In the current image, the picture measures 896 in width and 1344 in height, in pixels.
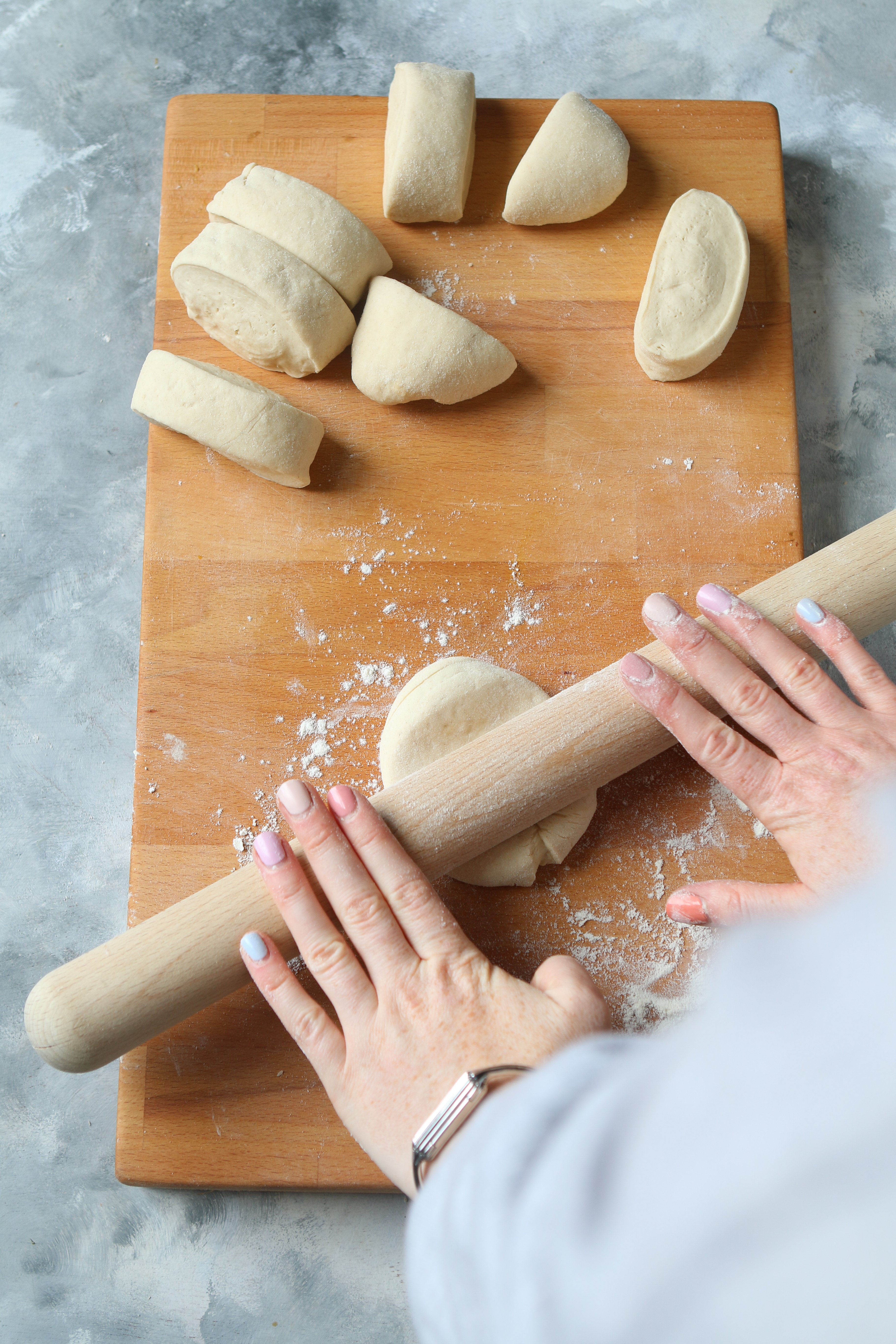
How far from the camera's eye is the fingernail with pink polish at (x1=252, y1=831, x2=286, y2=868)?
1243 millimetres

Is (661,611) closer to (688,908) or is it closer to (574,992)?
(688,908)

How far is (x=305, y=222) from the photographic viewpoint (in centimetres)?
144

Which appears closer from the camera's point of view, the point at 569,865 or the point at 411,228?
the point at 569,865

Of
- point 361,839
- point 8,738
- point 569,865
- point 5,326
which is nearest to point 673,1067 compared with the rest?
point 361,839

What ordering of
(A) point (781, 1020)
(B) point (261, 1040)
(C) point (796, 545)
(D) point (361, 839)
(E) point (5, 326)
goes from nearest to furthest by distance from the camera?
(A) point (781, 1020) → (D) point (361, 839) → (B) point (261, 1040) → (C) point (796, 545) → (E) point (5, 326)

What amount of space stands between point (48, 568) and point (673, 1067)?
1.49 metres

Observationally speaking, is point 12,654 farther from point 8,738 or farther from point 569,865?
point 569,865

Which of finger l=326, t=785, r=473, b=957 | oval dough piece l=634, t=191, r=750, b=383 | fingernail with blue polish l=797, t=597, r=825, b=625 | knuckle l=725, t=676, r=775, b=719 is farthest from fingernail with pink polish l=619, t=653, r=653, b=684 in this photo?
oval dough piece l=634, t=191, r=750, b=383

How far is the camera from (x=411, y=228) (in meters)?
1.55

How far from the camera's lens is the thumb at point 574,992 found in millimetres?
1182

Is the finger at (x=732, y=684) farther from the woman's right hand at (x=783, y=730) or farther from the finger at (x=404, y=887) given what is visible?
the finger at (x=404, y=887)

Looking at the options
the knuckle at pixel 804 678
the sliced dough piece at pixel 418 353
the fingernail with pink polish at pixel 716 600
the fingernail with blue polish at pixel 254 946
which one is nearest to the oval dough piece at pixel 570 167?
the sliced dough piece at pixel 418 353

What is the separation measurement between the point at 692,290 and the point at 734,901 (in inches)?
36.8

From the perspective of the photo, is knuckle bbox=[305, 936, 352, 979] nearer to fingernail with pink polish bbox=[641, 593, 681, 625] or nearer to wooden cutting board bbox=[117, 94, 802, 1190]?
wooden cutting board bbox=[117, 94, 802, 1190]
